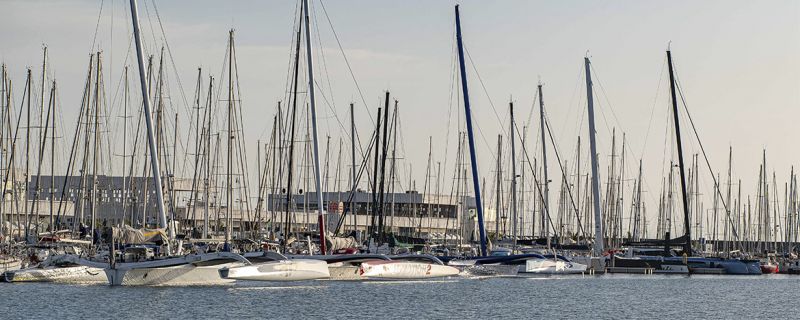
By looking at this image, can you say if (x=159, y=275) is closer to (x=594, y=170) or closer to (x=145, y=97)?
(x=145, y=97)

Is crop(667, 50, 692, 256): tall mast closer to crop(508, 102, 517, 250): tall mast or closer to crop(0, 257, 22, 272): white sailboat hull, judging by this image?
crop(508, 102, 517, 250): tall mast

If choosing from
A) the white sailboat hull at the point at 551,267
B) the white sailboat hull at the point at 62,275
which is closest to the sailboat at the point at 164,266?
the white sailboat hull at the point at 62,275

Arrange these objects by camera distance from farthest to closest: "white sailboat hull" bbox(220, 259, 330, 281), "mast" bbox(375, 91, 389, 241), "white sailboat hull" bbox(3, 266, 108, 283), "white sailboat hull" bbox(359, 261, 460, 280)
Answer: "mast" bbox(375, 91, 389, 241) < "white sailboat hull" bbox(359, 261, 460, 280) < "white sailboat hull" bbox(3, 266, 108, 283) < "white sailboat hull" bbox(220, 259, 330, 281)

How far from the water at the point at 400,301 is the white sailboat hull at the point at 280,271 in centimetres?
89

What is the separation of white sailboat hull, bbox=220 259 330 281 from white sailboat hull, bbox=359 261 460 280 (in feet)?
16.9

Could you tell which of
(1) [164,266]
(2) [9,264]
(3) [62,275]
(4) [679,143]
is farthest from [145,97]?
(4) [679,143]

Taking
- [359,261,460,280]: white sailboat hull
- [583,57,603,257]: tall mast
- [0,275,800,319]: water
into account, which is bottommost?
[0,275,800,319]: water

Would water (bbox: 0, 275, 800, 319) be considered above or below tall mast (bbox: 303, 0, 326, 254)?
below

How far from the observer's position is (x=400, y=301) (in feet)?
186

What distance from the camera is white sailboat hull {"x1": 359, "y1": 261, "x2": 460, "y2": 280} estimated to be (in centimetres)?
6525

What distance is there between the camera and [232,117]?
3022 inches

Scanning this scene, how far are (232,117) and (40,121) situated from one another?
13.3 m

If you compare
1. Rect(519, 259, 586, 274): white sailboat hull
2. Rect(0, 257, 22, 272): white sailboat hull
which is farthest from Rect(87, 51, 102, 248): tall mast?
Rect(519, 259, 586, 274): white sailboat hull

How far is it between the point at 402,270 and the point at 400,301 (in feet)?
34.2
